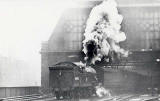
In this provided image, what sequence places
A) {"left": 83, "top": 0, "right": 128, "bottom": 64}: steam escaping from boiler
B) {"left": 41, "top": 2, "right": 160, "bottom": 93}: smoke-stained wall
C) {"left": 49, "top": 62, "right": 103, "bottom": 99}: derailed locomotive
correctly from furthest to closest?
{"left": 41, "top": 2, "right": 160, "bottom": 93}: smoke-stained wall
{"left": 83, "top": 0, "right": 128, "bottom": 64}: steam escaping from boiler
{"left": 49, "top": 62, "right": 103, "bottom": 99}: derailed locomotive

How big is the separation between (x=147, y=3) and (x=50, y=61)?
1319cm

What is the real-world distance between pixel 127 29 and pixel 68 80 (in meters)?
18.6

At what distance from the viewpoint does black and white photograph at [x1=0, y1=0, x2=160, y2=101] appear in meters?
23.5

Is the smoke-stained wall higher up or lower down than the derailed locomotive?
higher up

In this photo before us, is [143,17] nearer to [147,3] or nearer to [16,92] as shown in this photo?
[147,3]

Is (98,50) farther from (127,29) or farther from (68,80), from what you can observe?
(127,29)

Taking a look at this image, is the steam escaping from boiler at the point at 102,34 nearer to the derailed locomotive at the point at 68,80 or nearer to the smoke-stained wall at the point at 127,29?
the smoke-stained wall at the point at 127,29

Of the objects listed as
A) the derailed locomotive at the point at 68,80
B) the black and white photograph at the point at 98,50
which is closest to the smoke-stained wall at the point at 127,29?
the black and white photograph at the point at 98,50

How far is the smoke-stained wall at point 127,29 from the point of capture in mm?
38781

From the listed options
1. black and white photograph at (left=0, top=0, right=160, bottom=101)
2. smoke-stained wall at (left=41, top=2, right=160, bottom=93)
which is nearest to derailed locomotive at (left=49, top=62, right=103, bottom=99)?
black and white photograph at (left=0, top=0, right=160, bottom=101)

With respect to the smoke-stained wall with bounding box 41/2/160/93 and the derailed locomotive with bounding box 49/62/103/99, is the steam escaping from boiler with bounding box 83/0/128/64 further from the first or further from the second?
the derailed locomotive with bounding box 49/62/103/99

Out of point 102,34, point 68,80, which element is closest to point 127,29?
point 102,34

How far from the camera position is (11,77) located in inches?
2435

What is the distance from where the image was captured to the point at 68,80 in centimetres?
2244
